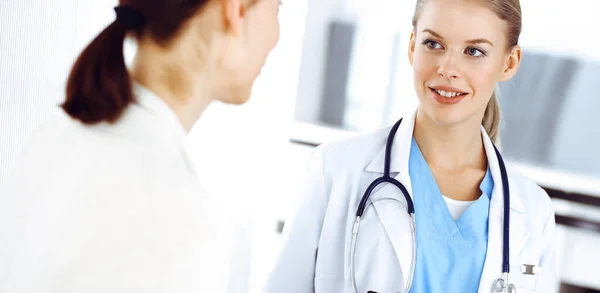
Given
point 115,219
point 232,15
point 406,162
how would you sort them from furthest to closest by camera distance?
1. point 406,162
2. point 232,15
3. point 115,219

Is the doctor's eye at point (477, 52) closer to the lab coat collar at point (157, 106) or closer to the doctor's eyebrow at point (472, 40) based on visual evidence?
the doctor's eyebrow at point (472, 40)

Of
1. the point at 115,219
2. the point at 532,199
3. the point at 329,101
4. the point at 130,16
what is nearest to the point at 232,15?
the point at 130,16

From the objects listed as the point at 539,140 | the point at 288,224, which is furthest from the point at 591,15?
the point at 288,224

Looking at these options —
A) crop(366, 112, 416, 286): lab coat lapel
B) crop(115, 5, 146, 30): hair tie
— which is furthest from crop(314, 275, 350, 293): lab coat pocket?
crop(115, 5, 146, 30): hair tie

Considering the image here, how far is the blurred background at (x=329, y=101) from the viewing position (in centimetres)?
127

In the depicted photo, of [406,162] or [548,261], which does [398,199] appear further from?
[548,261]

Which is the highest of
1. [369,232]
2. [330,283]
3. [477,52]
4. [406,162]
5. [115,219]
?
[477,52]

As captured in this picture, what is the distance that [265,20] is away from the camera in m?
0.75

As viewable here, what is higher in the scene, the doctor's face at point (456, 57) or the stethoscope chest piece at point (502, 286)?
the doctor's face at point (456, 57)

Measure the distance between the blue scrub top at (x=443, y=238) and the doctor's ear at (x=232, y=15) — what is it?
69 cm

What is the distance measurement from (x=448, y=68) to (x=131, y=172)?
0.80 meters

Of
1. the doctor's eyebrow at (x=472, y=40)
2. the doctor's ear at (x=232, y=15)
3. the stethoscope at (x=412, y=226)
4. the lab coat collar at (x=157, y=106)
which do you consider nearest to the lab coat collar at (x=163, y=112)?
the lab coat collar at (x=157, y=106)

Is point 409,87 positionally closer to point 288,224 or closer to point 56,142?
point 288,224

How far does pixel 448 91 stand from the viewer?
4.08ft
